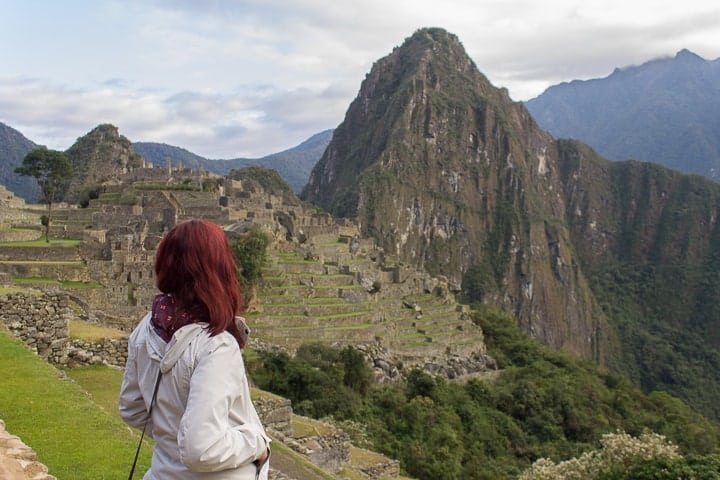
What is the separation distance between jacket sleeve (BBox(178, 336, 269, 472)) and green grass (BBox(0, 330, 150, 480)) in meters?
3.76

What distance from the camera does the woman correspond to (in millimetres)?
3035

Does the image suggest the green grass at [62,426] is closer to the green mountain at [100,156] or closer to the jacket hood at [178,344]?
the jacket hood at [178,344]

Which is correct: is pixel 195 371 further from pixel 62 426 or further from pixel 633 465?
pixel 633 465

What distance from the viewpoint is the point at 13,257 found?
2327 cm

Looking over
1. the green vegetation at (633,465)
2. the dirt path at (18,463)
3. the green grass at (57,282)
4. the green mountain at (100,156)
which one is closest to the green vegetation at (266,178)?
the green mountain at (100,156)

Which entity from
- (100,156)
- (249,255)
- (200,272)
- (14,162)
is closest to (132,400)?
(200,272)

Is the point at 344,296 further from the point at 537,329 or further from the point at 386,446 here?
the point at 537,329

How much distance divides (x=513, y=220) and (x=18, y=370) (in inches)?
6260

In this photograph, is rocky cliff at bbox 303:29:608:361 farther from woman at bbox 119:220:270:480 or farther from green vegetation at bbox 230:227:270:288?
woman at bbox 119:220:270:480

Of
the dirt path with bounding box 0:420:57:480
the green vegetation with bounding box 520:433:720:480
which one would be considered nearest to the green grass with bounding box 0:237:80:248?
the green vegetation with bounding box 520:433:720:480

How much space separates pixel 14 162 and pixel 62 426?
7826 cm

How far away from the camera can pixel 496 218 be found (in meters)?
165

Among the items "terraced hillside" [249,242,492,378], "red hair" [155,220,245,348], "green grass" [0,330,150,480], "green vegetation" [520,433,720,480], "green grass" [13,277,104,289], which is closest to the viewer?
"red hair" [155,220,245,348]

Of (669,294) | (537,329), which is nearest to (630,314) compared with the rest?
(669,294)
